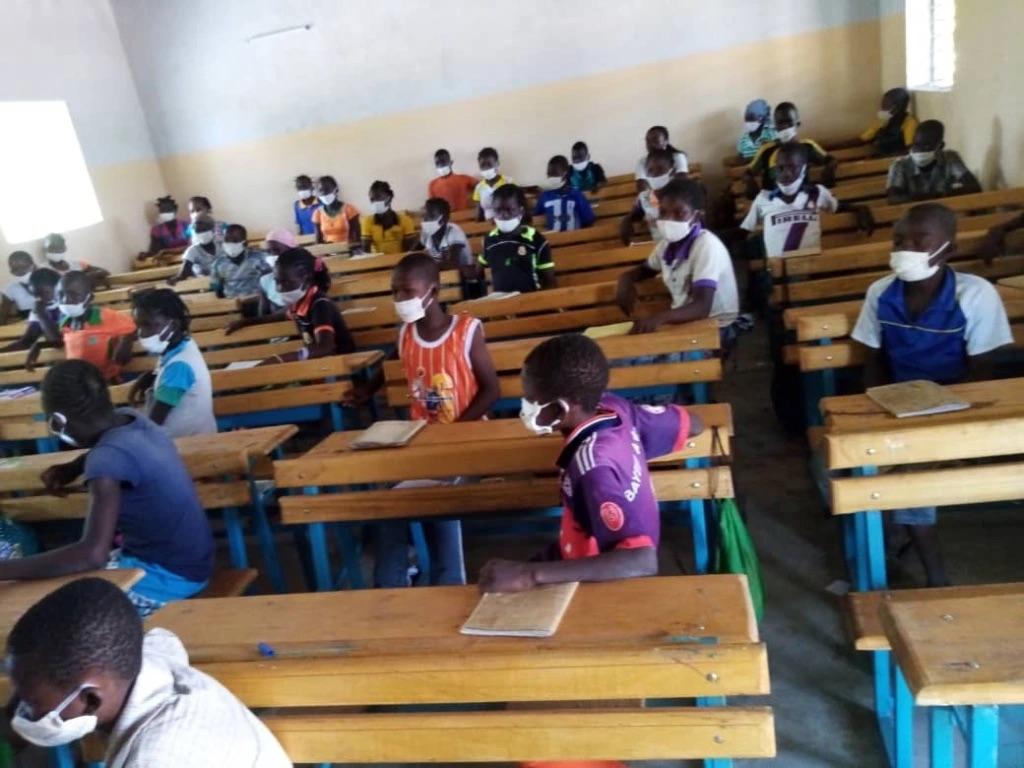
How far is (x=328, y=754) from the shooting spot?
157cm

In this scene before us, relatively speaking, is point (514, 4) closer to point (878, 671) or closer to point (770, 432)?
point (770, 432)

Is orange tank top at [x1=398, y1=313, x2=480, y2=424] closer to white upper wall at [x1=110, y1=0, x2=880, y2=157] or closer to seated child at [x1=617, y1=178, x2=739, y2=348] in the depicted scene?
seated child at [x1=617, y1=178, x2=739, y2=348]

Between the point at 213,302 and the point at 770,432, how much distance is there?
4.12m

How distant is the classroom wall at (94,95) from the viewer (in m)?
8.41

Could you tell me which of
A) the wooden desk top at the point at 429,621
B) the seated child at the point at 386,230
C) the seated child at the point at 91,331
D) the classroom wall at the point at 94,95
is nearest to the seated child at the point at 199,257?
the seated child at the point at 386,230

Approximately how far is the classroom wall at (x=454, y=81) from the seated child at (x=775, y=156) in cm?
225

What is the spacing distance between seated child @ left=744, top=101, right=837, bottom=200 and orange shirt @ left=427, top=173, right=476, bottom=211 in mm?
3447

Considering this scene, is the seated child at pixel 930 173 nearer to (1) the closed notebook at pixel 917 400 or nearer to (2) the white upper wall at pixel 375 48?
(1) the closed notebook at pixel 917 400

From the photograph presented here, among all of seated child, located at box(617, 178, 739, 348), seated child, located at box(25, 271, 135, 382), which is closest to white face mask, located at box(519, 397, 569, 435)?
seated child, located at box(617, 178, 739, 348)

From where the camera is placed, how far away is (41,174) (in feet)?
28.3

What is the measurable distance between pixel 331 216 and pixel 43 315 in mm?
3917

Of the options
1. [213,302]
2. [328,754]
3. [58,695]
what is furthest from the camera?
[213,302]

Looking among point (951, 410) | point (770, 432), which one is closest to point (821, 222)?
point (770, 432)

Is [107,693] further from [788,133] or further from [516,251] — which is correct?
[788,133]
